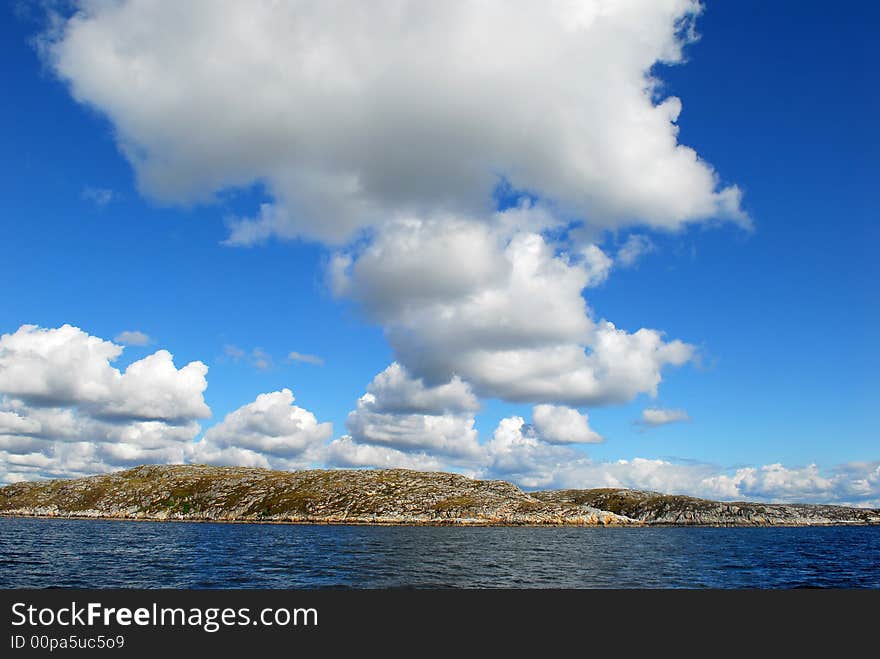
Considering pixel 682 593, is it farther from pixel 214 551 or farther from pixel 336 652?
pixel 214 551

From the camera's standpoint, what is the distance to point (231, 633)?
30.4 m

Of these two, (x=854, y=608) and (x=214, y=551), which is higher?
(x=854, y=608)

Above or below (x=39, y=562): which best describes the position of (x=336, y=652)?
above

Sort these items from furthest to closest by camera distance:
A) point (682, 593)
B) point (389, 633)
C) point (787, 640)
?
point (682, 593) → point (787, 640) → point (389, 633)

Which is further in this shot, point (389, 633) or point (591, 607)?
point (591, 607)

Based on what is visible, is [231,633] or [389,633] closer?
[231,633]

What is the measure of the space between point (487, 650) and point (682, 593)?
105 ft

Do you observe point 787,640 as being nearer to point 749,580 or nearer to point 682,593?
point 682,593

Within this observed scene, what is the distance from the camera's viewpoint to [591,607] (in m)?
45.2

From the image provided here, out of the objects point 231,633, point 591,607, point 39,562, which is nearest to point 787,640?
point 591,607

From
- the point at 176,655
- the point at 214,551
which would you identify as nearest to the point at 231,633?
the point at 176,655

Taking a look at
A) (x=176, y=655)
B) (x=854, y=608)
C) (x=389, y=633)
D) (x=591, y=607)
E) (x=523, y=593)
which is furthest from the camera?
(x=523, y=593)

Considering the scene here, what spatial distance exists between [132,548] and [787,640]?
11255cm

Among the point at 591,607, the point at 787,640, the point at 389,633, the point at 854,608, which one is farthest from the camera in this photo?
the point at 591,607
